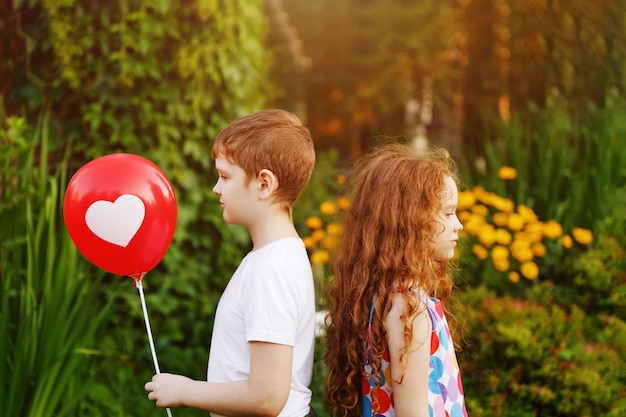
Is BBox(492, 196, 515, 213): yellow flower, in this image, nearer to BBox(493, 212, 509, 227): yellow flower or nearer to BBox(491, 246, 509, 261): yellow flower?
BBox(493, 212, 509, 227): yellow flower

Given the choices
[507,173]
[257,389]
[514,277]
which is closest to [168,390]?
[257,389]

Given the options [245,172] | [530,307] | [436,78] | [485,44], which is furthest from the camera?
[436,78]

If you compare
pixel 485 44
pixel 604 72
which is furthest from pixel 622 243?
pixel 485 44

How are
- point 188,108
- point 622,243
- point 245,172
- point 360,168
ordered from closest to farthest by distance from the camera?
point 245,172 < point 360,168 < point 622,243 < point 188,108

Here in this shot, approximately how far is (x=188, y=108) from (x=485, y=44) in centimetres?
361

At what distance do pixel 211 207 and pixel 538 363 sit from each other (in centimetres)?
188

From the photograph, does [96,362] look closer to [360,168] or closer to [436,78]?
[360,168]

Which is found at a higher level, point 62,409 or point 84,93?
point 84,93

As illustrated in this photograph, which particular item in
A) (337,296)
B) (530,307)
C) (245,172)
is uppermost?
(245,172)

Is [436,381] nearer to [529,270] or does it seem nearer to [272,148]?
[272,148]

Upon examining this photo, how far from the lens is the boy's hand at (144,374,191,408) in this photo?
63.9 inches

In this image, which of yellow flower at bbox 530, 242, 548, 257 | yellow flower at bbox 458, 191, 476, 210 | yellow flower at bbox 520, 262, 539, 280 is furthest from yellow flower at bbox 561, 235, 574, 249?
yellow flower at bbox 458, 191, 476, 210

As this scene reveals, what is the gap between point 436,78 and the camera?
10344 millimetres

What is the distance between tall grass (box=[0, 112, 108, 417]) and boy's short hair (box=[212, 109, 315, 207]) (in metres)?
1.16
